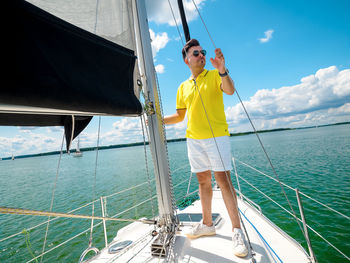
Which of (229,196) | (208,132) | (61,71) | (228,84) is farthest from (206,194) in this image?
(61,71)

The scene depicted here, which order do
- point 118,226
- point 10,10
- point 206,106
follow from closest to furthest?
point 10,10, point 206,106, point 118,226

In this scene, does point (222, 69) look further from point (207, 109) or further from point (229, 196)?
point (229, 196)

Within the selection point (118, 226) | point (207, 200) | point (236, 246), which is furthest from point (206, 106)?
point (118, 226)

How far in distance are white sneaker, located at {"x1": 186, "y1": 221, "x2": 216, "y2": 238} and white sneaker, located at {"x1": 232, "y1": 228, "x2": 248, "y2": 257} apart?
9.6 inches

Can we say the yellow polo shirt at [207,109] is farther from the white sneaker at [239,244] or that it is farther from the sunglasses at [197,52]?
the white sneaker at [239,244]

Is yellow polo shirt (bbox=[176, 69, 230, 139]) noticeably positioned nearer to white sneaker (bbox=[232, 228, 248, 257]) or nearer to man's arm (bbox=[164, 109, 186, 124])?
man's arm (bbox=[164, 109, 186, 124])

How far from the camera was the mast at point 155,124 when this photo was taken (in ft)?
4.47

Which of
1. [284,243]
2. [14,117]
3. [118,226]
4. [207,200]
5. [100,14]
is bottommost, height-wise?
[118,226]

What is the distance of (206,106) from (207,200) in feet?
2.90

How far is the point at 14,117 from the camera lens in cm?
90

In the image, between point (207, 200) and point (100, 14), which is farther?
point (207, 200)

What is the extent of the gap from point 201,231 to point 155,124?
1.03 meters

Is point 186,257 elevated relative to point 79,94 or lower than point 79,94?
lower

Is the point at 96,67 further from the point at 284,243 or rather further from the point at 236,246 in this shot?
the point at 284,243
